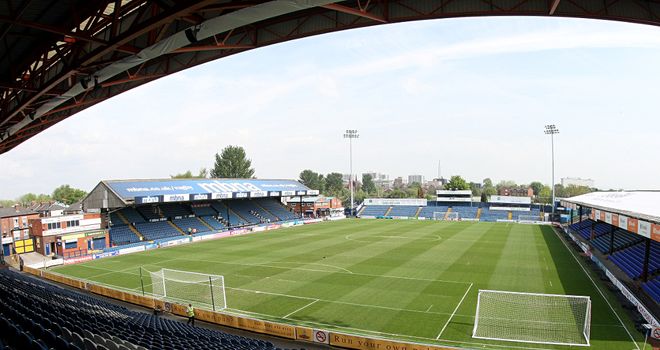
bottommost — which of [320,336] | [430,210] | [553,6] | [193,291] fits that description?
[193,291]

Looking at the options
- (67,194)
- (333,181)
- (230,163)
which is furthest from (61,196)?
(333,181)

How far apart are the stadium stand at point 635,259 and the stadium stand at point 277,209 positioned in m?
48.6

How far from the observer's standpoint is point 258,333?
18.3m

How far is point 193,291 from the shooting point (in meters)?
25.4

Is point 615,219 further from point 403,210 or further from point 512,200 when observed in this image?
point 403,210

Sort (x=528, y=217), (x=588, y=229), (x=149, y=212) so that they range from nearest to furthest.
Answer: (x=588, y=229) < (x=149, y=212) < (x=528, y=217)

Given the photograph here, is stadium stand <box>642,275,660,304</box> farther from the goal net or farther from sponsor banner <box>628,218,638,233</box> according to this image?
the goal net

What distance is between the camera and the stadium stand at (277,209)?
228 ft

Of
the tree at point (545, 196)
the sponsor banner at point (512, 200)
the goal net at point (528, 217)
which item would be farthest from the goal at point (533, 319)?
the tree at point (545, 196)

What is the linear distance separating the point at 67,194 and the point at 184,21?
153 metres

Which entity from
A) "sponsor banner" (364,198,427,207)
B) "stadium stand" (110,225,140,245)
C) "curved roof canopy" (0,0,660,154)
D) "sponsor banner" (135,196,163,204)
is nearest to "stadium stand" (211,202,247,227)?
"sponsor banner" (135,196,163,204)

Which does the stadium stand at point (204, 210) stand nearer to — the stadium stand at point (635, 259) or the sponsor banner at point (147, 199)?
the sponsor banner at point (147, 199)

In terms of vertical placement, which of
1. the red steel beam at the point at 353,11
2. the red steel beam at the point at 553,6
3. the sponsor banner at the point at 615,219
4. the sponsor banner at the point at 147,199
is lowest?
the sponsor banner at the point at 615,219

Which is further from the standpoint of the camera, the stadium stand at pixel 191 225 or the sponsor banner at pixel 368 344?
the stadium stand at pixel 191 225
